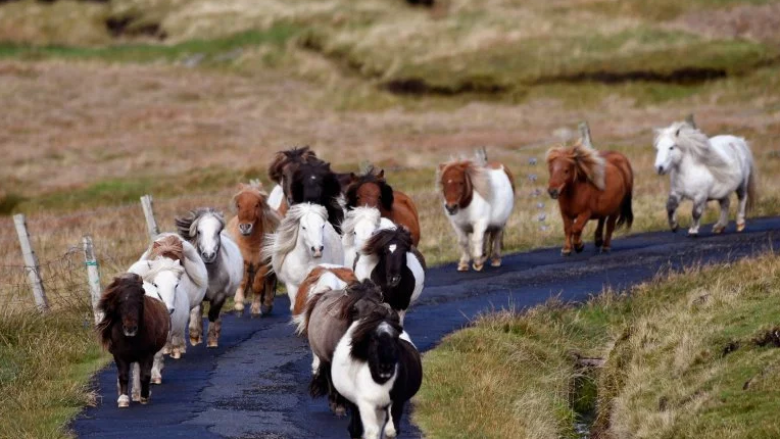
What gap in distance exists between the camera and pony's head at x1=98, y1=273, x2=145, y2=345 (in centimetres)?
1227

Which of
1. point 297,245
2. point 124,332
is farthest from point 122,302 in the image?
point 297,245

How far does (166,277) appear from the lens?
1380 cm

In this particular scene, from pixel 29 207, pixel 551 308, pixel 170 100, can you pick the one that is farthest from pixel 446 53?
pixel 551 308

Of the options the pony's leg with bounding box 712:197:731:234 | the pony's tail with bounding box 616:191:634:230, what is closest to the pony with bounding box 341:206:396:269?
the pony's tail with bounding box 616:191:634:230

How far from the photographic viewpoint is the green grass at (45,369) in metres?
12.1

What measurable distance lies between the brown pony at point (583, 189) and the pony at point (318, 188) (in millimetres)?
4726

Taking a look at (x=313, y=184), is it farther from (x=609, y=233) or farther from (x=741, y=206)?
(x=741, y=206)

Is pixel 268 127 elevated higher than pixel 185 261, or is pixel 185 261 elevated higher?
pixel 185 261

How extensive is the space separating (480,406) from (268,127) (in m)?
45.3

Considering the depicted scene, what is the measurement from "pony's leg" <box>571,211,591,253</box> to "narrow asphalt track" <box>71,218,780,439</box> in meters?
0.17

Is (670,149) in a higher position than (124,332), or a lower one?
lower

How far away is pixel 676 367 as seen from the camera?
13.9 m

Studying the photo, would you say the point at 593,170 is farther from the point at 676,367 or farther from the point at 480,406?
the point at 480,406

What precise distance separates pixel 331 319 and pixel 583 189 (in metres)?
11.1
